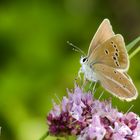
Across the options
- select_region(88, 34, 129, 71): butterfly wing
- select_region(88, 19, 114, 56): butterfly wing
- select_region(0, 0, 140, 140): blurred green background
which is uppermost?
select_region(88, 19, 114, 56): butterfly wing

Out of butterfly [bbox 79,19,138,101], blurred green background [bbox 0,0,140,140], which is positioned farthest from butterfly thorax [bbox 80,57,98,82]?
blurred green background [bbox 0,0,140,140]

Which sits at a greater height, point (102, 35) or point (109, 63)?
point (102, 35)

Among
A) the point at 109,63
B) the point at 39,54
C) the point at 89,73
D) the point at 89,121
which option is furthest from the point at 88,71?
the point at 39,54

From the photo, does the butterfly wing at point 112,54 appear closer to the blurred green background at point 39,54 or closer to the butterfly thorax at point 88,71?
the butterfly thorax at point 88,71

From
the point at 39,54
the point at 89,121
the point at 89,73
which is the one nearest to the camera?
the point at 89,121

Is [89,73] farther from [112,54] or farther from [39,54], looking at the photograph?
[39,54]

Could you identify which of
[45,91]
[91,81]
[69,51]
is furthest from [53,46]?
[91,81]

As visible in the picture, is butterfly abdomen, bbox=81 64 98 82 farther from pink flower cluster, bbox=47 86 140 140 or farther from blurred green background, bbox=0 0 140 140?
blurred green background, bbox=0 0 140 140

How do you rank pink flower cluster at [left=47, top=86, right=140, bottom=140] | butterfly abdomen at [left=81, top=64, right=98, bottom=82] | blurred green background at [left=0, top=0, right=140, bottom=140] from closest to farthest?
pink flower cluster at [left=47, top=86, right=140, bottom=140], butterfly abdomen at [left=81, top=64, right=98, bottom=82], blurred green background at [left=0, top=0, right=140, bottom=140]
